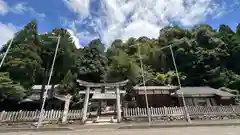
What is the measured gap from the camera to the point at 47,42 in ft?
83.9

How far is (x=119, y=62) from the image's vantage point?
29.7 metres

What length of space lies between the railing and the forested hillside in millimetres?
8988

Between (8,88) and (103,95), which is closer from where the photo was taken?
(8,88)

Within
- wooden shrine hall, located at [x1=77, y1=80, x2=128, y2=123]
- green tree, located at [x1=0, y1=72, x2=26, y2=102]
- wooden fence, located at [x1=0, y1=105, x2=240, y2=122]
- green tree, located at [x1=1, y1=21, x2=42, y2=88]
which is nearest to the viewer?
wooden fence, located at [x1=0, y1=105, x2=240, y2=122]

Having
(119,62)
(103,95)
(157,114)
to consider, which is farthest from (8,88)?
(119,62)

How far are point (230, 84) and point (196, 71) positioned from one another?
621 centimetres

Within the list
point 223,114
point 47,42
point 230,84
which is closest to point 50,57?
point 47,42

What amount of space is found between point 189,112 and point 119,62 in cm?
1640

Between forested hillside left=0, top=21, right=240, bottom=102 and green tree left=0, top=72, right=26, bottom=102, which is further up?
forested hillside left=0, top=21, right=240, bottom=102

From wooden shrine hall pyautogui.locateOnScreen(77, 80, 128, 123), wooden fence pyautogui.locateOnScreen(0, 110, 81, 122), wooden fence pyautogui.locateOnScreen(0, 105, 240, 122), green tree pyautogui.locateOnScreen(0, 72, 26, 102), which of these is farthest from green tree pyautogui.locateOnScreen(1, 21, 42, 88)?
wooden shrine hall pyautogui.locateOnScreen(77, 80, 128, 123)

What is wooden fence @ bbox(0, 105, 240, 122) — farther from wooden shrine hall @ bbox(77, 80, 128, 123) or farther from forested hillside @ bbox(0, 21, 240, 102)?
forested hillside @ bbox(0, 21, 240, 102)

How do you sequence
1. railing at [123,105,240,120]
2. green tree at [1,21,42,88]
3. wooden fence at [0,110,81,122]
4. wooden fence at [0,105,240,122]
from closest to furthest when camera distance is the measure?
wooden fence at [0,110,81,122] < wooden fence at [0,105,240,122] < railing at [123,105,240,120] < green tree at [1,21,42,88]

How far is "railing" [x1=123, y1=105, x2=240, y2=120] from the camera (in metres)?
15.1

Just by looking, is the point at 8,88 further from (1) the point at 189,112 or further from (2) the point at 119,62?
(1) the point at 189,112
